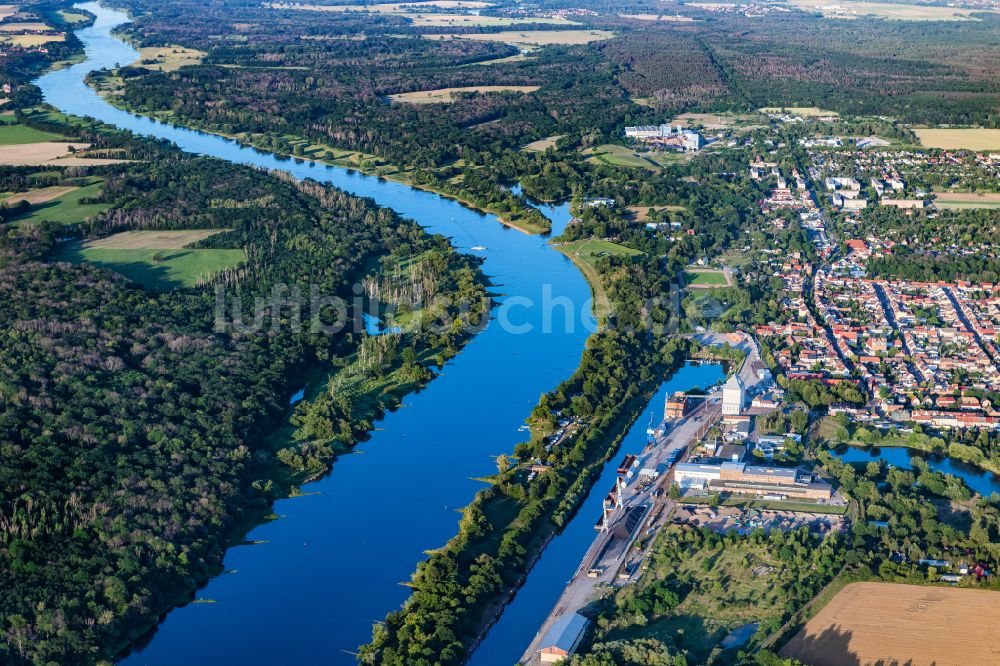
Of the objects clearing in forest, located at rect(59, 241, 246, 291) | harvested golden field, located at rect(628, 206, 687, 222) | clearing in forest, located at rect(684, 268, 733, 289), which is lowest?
harvested golden field, located at rect(628, 206, 687, 222)

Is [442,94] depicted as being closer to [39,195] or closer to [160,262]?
[39,195]

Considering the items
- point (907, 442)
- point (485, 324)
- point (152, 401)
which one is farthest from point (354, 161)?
point (907, 442)

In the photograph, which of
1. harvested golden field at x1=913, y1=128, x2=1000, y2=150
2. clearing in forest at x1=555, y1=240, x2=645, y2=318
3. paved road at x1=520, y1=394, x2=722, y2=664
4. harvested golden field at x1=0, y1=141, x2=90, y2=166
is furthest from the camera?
harvested golden field at x1=913, y1=128, x2=1000, y2=150

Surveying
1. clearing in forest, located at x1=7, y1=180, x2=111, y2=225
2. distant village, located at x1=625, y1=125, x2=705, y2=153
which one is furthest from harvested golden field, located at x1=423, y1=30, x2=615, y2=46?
clearing in forest, located at x1=7, y1=180, x2=111, y2=225

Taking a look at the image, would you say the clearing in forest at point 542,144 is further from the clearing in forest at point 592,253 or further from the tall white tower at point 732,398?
the tall white tower at point 732,398

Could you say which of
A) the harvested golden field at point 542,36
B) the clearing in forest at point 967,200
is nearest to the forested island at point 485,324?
the clearing in forest at point 967,200

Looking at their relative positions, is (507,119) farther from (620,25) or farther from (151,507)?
(620,25)

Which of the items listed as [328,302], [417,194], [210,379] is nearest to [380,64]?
[417,194]

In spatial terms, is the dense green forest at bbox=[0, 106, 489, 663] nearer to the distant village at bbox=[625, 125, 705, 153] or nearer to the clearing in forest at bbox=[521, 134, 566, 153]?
the clearing in forest at bbox=[521, 134, 566, 153]
